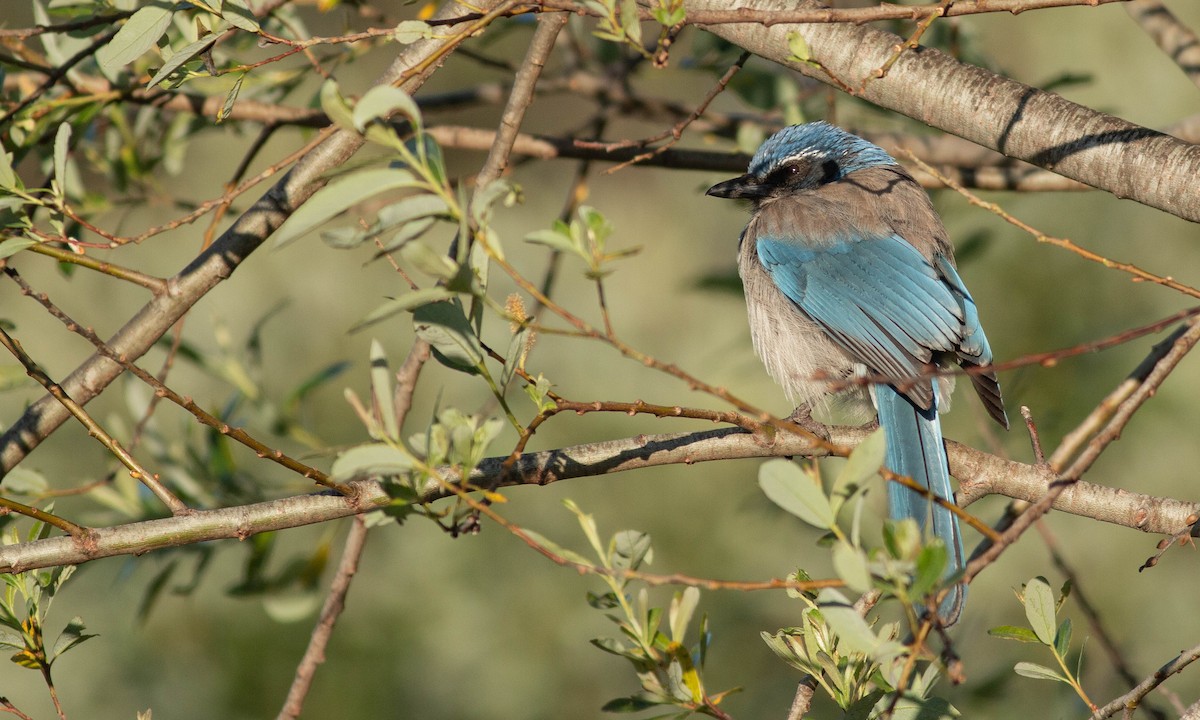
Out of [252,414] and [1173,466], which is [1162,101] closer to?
[1173,466]

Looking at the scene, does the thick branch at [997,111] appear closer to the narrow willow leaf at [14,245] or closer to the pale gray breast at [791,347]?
the pale gray breast at [791,347]

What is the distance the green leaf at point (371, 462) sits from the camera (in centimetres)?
153

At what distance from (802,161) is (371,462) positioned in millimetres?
2797

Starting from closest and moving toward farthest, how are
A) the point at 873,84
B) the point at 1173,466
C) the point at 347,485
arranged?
the point at 347,485
the point at 873,84
the point at 1173,466

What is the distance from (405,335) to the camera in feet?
20.4

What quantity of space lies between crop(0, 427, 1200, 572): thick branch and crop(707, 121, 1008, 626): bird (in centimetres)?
72

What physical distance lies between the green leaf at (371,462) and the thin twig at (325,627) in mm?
1064

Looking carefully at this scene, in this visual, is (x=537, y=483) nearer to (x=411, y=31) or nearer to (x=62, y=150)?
(x=411, y=31)

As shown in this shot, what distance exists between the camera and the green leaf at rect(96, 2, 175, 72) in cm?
224

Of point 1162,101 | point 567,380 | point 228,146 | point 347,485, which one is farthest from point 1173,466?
point 228,146

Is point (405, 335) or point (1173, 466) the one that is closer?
point (1173, 466)

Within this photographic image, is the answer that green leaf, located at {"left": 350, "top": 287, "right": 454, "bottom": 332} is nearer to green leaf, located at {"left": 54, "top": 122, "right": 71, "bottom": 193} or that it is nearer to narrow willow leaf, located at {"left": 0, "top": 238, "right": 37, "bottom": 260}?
narrow willow leaf, located at {"left": 0, "top": 238, "right": 37, "bottom": 260}

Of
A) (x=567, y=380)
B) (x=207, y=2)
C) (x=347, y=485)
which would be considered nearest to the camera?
(x=347, y=485)

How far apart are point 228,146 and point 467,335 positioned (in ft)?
19.8
